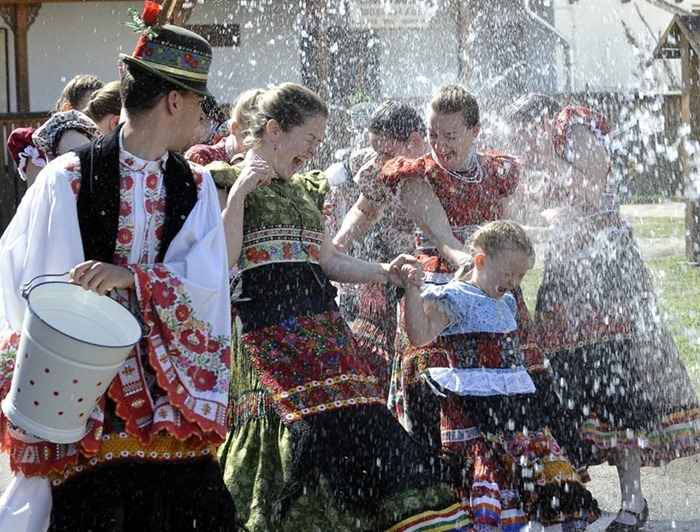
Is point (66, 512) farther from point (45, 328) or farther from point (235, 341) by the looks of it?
point (235, 341)

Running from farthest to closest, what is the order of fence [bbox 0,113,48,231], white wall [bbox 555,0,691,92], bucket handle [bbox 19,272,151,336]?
white wall [bbox 555,0,691,92] < fence [bbox 0,113,48,231] < bucket handle [bbox 19,272,151,336]

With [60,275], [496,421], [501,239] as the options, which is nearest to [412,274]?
[501,239]

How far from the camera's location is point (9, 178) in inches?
541

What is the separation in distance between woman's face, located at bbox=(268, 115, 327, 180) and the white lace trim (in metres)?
0.91

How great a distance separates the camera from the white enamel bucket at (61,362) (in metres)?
2.65

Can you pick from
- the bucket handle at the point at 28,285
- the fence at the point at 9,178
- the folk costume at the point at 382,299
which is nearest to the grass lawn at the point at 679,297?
the folk costume at the point at 382,299

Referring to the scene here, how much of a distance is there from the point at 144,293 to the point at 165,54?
647mm

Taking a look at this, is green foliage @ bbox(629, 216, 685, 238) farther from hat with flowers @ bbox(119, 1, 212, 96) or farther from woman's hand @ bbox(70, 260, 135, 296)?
woman's hand @ bbox(70, 260, 135, 296)

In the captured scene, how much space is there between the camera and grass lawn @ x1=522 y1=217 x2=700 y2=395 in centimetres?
741

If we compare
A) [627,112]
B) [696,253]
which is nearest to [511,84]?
[627,112]

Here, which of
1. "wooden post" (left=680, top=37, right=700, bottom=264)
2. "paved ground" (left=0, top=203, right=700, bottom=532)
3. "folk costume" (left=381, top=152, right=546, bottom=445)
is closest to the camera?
"folk costume" (left=381, top=152, right=546, bottom=445)

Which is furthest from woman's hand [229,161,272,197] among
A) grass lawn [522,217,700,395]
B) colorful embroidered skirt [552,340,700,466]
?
grass lawn [522,217,700,395]

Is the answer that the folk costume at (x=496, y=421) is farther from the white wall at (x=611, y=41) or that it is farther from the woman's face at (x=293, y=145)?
the white wall at (x=611, y=41)

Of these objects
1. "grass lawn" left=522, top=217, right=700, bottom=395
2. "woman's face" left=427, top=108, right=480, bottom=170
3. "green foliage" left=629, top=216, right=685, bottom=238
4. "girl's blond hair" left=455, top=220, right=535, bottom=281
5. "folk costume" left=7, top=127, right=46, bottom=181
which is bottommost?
"green foliage" left=629, top=216, right=685, bottom=238
